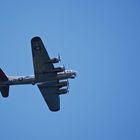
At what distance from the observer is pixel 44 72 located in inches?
1807

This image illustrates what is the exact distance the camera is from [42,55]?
147 ft

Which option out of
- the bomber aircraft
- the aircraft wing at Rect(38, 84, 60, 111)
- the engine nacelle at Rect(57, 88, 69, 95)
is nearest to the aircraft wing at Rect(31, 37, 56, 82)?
the bomber aircraft

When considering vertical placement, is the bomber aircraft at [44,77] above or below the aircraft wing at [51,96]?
above

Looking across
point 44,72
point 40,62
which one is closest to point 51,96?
point 44,72

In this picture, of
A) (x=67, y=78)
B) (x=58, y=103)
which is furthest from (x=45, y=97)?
(x=67, y=78)

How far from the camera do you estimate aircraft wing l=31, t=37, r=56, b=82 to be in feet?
144

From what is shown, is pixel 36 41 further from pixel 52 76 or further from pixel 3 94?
pixel 3 94

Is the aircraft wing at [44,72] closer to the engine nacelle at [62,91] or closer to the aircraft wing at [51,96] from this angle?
the aircraft wing at [51,96]

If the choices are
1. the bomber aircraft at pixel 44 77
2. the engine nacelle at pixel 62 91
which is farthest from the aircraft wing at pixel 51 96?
the engine nacelle at pixel 62 91

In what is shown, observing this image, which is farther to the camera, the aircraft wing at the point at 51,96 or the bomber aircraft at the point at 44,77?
the aircraft wing at the point at 51,96

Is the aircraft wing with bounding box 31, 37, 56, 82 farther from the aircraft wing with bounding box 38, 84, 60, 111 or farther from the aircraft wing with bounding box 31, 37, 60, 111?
the aircraft wing with bounding box 38, 84, 60, 111

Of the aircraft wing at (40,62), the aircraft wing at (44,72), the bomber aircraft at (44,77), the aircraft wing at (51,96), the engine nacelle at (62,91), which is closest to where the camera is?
the aircraft wing at (40,62)

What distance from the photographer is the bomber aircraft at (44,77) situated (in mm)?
44562

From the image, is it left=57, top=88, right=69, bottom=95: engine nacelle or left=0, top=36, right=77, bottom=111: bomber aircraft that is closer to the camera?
left=0, top=36, right=77, bottom=111: bomber aircraft
